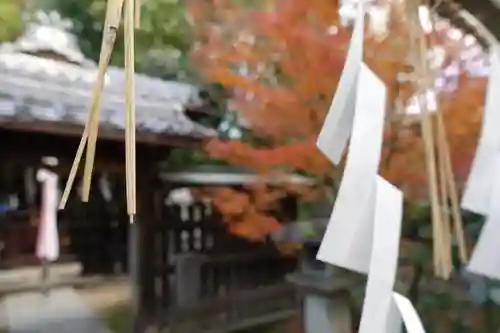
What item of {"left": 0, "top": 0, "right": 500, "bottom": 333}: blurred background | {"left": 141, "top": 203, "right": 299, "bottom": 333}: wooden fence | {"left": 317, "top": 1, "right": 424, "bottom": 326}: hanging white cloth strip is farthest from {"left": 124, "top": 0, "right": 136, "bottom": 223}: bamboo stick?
{"left": 141, "top": 203, "right": 299, "bottom": 333}: wooden fence

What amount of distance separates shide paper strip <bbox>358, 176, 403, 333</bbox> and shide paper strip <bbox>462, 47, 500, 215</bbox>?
9 cm

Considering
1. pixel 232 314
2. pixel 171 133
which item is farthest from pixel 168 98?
pixel 232 314

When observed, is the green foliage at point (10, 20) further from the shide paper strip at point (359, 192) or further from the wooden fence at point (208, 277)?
the shide paper strip at point (359, 192)

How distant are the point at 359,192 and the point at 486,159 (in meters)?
0.11

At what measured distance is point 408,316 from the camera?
0.34m

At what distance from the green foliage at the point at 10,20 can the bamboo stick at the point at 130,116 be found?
1034mm

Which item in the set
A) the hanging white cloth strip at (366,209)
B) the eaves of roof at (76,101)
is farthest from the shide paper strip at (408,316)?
the eaves of roof at (76,101)

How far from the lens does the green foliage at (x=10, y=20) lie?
1.28m

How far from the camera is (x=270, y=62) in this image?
1.13m

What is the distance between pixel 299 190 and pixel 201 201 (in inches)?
14.4

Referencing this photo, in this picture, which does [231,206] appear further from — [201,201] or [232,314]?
[232,314]

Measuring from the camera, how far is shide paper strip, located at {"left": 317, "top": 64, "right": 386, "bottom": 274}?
359 millimetres

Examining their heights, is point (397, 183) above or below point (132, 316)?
above

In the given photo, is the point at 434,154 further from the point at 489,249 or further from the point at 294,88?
the point at 294,88
